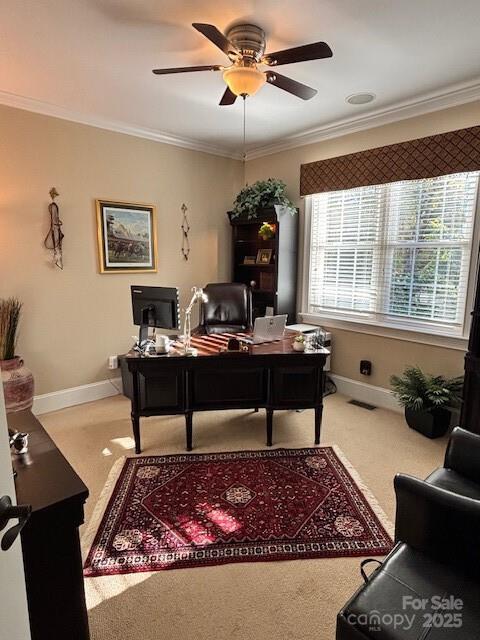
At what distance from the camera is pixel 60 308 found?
11.3ft

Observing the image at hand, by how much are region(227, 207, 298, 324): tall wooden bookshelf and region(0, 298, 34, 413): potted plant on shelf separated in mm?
2474

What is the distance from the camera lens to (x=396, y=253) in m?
3.39

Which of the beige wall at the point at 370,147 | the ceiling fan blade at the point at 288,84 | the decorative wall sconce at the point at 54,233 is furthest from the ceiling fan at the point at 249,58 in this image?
the decorative wall sconce at the point at 54,233

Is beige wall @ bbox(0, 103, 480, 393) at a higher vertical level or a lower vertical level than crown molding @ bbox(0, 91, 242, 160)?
lower

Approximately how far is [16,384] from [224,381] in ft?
5.63

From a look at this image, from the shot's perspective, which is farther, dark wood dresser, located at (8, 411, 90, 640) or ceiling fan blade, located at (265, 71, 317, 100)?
ceiling fan blade, located at (265, 71, 317, 100)

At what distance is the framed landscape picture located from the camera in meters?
3.63

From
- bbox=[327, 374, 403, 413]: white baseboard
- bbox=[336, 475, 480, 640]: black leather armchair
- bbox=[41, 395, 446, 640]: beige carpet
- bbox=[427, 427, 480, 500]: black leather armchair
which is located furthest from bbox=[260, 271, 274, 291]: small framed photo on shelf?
bbox=[336, 475, 480, 640]: black leather armchair

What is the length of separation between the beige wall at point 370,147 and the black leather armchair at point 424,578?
7.03 feet

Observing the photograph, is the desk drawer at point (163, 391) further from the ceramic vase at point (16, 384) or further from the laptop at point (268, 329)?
the ceramic vase at point (16, 384)

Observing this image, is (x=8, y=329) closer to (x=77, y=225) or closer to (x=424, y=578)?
(x=77, y=225)

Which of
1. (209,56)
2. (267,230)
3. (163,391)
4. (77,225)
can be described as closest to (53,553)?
(163,391)

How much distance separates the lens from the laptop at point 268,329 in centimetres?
294

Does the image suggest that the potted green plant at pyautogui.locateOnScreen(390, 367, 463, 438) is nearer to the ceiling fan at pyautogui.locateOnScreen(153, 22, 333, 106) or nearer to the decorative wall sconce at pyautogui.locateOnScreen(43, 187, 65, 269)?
the ceiling fan at pyautogui.locateOnScreen(153, 22, 333, 106)
